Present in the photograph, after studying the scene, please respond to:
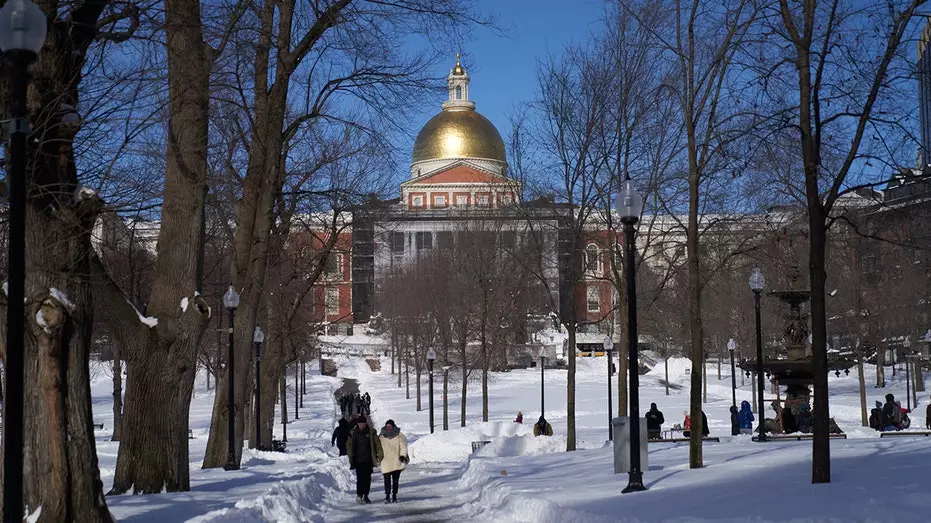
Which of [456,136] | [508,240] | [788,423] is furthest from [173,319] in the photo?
[456,136]

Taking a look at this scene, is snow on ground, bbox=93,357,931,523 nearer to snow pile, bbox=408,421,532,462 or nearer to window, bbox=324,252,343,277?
snow pile, bbox=408,421,532,462

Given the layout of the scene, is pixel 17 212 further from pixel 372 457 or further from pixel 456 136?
pixel 456 136

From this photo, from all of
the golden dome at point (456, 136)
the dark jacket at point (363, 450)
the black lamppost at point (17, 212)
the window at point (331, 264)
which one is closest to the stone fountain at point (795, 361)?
the window at point (331, 264)

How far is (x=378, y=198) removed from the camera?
96.9 feet

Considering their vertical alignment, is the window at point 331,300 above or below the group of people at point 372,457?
above

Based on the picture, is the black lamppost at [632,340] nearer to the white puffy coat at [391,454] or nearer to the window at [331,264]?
the white puffy coat at [391,454]

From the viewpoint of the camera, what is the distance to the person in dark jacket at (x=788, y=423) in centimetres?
2958

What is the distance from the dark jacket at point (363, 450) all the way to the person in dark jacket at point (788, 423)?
13.1m

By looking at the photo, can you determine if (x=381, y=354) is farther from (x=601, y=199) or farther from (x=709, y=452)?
(x=709, y=452)

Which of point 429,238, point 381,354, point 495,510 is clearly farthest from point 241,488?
point 429,238

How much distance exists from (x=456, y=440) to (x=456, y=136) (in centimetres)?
8461

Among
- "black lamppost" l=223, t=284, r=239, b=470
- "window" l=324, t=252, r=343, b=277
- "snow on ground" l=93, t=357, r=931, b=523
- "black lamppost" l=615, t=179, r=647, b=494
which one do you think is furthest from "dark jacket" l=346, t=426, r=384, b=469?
"window" l=324, t=252, r=343, b=277

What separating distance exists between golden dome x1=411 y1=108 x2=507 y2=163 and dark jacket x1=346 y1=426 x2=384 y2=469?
101m

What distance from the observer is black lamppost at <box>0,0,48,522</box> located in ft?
28.7
